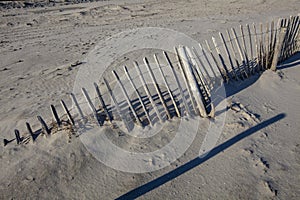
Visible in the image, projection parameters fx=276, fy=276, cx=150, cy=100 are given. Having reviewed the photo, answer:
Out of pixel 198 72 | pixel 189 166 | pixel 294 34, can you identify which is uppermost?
pixel 198 72

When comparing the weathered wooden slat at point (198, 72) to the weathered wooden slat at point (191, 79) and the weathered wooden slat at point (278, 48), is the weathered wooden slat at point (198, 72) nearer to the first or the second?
the weathered wooden slat at point (191, 79)

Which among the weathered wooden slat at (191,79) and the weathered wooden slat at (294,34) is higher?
the weathered wooden slat at (191,79)

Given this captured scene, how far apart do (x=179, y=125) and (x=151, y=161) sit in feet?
2.96

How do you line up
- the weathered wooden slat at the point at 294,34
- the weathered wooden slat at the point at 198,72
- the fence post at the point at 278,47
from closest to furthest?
1. the weathered wooden slat at the point at 198,72
2. the fence post at the point at 278,47
3. the weathered wooden slat at the point at 294,34

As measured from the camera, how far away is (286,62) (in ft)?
22.7

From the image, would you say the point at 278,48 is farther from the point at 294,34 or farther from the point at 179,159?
the point at 179,159

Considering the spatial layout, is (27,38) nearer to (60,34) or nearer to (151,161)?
(60,34)

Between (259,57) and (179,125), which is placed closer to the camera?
(179,125)

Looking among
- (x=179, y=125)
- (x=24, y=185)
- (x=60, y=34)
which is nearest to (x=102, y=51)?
(x=60, y=34)

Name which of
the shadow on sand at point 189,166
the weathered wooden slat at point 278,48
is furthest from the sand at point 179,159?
the weathered wooden slat at point 278,48

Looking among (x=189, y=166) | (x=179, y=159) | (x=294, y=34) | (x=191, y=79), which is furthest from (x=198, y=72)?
(x=294, y=34)

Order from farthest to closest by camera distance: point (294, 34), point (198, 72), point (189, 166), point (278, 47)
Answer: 1. point (294, 34)
2. point (278, 47)
3. point (198, 72)
4. point (189, 166)

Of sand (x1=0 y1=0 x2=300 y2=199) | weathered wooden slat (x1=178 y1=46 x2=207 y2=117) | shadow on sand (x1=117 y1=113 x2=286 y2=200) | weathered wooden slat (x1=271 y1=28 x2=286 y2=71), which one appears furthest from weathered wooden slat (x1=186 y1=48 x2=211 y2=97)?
weathered wooden slat (x1=271 y1=28 x2=286 y2=71)

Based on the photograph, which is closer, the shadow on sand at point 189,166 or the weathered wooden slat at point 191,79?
the shadow on sand at point 189,166
